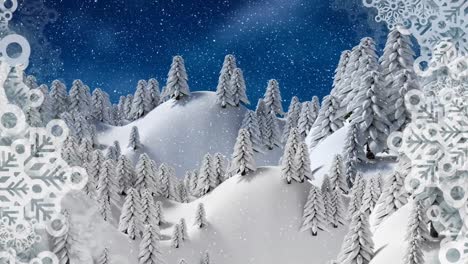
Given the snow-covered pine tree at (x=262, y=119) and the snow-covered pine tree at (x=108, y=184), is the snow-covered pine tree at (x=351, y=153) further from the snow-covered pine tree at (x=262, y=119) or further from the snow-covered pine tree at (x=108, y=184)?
the snow-covered pine tree at (x=262, y=119)

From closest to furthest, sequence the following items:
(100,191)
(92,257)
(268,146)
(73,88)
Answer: (92,257), (100,191), (268,146), (73,88)

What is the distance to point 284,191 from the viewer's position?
45.8 m

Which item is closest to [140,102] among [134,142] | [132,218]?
[134,142]

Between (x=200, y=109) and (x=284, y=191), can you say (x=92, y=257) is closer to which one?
(x=284, y=191)

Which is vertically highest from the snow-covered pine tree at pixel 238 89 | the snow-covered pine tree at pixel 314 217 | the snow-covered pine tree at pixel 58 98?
the snow-covered pine tree at pixel 58 98

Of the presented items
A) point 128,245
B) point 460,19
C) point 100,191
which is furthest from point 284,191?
point 460,19

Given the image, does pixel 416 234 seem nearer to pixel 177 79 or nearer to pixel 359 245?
pixel 359 245

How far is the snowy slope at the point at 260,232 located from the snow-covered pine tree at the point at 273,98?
166 feet

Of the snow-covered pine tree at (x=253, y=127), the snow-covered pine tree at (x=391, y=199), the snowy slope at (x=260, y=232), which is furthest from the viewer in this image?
the snow-covered pine tree at (x=253, y=127)

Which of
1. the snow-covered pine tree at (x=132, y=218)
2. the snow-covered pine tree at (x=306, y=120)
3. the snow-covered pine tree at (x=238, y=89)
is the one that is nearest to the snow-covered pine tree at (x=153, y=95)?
the snow-covered pine tree at (x=238, y=89)

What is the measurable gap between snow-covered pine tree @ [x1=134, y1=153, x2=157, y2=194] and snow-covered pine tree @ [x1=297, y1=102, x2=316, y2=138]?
125 feet

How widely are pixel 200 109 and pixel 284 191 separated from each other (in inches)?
1874

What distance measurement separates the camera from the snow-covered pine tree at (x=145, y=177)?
183ft

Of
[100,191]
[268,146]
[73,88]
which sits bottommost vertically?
[268,146]
